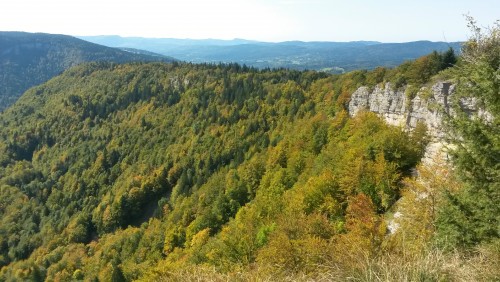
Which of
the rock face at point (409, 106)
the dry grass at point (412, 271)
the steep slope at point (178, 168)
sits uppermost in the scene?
the dry grass at point (412, 271)

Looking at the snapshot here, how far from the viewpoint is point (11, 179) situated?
142125 mm

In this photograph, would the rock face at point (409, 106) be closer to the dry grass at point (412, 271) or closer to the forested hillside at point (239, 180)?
the forested hillside at point (239, 180)

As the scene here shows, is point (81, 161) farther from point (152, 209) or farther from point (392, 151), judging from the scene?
point (392, 151)

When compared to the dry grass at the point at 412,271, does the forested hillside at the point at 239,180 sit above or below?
below

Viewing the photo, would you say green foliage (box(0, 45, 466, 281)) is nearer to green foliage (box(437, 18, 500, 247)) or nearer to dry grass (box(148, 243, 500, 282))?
dry grass (box(148, 243, 500, 282))

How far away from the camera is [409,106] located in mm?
46312

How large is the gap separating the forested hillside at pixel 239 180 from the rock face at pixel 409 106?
1.58 m

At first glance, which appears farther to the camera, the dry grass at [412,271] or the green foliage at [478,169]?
the green foliage at [478,169]

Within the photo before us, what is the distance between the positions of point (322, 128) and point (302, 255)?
46.9 m

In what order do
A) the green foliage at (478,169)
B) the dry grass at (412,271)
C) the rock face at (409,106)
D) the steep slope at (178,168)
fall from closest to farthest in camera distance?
the dry grass at (412,271), the green foliage at (478,169), the rock face at (409,106), the steep slope at (178,168)

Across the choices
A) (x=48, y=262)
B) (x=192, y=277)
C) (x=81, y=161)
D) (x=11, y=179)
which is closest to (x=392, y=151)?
(x=192, y=277)

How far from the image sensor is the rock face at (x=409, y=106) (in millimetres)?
38934

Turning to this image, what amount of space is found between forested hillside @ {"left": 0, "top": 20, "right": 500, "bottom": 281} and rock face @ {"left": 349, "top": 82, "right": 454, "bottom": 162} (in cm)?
158

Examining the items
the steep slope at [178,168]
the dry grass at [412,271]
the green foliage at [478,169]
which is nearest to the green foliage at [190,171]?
the steep slope at [178,168]
